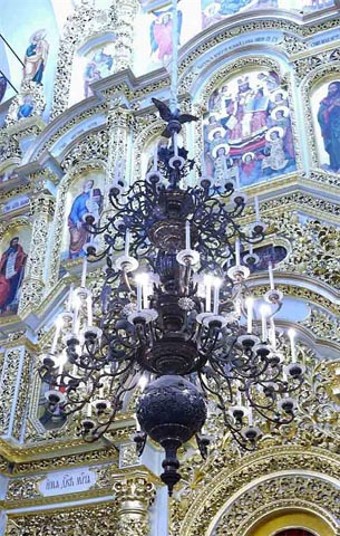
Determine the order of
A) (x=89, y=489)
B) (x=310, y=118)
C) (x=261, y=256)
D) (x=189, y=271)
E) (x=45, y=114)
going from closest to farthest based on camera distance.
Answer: (x=189, y=271), (x=89, y=489), (x=261, y=256), (x=310, y=118), (x=45, y=114)

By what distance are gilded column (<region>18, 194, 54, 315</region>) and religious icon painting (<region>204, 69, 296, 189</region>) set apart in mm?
2438

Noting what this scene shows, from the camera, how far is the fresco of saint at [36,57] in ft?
40.7

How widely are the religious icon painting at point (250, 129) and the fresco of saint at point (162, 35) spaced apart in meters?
1.54

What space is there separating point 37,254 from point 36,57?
4.66m

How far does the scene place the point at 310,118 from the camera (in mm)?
8867

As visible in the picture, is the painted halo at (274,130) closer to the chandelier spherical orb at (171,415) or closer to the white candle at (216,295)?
the white candle at (216,295)

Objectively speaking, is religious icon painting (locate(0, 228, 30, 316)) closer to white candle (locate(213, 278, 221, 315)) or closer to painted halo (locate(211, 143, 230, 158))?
painted halo (locate(211, 143, 230, 158))

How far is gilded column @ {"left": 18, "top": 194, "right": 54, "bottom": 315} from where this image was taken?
361 inches

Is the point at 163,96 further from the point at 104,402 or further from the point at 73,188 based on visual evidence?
the point at 104,402

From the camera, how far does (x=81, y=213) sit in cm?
979

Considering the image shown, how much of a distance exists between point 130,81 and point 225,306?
6.15 metres

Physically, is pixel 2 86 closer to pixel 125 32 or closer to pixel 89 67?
pixel 89 67

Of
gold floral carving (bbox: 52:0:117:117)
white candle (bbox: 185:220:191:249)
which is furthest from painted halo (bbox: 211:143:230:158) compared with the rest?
white candle (bbox: 185:220:191:249)

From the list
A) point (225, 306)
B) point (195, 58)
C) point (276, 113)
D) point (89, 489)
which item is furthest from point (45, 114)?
point (225, 306)
